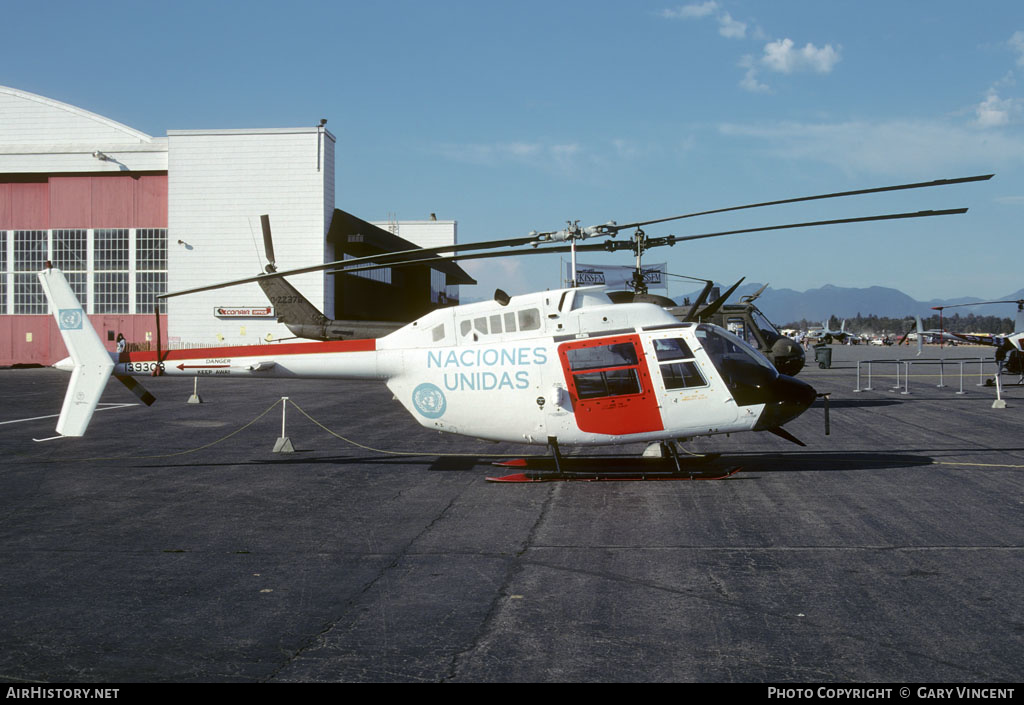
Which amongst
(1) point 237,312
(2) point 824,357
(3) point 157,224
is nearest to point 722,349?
(2) point 824,357

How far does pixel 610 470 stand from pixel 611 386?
4.81ft

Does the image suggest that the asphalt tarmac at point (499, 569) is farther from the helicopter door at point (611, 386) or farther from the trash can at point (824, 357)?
the trash can at point (824, 357)

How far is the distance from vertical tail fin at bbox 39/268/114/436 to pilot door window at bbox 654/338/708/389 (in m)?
9.46

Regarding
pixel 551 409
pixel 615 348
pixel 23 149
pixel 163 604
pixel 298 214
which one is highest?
pixel 23 149

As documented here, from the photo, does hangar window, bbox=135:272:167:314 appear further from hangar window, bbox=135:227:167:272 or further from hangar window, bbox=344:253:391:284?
hangar window, bbox=344:253:391:284

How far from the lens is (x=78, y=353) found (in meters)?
13.6

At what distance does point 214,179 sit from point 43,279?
127 ft

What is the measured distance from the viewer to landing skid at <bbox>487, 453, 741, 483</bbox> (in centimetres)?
1240

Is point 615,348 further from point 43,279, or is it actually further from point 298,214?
point 298,214

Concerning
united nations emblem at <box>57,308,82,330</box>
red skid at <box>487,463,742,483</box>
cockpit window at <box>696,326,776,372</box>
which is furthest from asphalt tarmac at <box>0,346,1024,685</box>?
united nations emblem at <box>57,308,82,330</box>

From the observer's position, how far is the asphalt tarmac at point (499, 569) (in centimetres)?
552

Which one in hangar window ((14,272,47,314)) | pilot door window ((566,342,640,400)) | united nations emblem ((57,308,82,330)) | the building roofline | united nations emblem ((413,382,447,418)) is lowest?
united nations emblem ((413,382,447,418))
